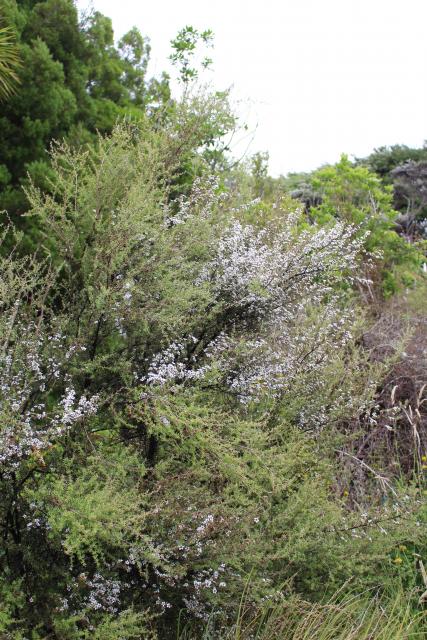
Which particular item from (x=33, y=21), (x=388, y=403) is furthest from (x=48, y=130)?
(x=388, y=403)

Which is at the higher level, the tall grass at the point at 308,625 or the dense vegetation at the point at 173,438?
the dense vegetation at the point at 173,438

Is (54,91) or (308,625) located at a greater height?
(54,91)

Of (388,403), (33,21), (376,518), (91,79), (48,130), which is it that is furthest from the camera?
(91,79)

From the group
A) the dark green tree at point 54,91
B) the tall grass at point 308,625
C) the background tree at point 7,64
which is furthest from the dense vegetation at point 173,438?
the background tree at point 7,64

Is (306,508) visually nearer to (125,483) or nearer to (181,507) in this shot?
(181,507)

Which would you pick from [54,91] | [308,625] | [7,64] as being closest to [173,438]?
[308,625]

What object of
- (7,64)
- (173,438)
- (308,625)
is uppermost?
(7,64)

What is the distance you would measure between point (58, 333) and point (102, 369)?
1.02 ft

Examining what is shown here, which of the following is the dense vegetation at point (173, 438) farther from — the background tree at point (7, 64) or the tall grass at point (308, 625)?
the background tree at point (7, 64)

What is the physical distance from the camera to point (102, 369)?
150 inches

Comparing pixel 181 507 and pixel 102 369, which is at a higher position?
pixel 102 369

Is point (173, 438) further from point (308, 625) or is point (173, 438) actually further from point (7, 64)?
point (7, 64)

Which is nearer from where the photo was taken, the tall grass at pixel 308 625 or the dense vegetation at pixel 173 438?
the dense vegetation at pixel 173 438

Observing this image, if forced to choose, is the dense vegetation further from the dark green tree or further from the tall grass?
the dark green tree
